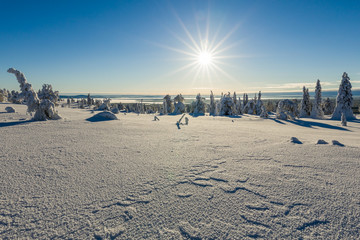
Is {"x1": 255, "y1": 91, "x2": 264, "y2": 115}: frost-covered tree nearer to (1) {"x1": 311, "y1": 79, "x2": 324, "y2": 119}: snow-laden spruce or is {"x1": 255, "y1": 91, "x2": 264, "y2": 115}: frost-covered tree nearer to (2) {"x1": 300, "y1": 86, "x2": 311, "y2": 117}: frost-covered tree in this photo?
(2) {"x1": 300, "y1": 86, "x2": 311, "y2": 117}: frost-covered tree

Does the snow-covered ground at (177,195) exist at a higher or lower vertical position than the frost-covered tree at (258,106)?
lower

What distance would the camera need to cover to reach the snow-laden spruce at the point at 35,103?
8.94 m

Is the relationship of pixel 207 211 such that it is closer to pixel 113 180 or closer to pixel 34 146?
pixel 113 180

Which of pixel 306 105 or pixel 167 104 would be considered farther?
pixel 167 104

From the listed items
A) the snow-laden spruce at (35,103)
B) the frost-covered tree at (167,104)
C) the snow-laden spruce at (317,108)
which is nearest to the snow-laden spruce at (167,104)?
the frost-covered tree at (167,104)

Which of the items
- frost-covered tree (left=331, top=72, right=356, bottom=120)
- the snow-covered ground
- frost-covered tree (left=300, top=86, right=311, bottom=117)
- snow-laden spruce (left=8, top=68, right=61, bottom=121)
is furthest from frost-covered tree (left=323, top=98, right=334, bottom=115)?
snow-laden spruce (left=8, top=68, right=61, bottom=121)

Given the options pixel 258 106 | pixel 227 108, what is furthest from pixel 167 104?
pixel 258 106

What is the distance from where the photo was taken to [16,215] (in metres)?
1.83

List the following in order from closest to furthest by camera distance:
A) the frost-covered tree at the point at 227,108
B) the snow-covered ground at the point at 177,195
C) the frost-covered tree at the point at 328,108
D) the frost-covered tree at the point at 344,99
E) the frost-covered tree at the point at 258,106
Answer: the snow-covered ground at the point at 177,195
the frost-covered tree at the point at 344,99
the frost-covered tree at the point at 227,108
the frost-covered tree at the point at 258,106
the frost-covered tree at the point at 328,108

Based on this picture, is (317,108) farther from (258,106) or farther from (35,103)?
(35,103)

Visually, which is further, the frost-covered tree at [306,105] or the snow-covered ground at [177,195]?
the frost-covered tree at [306,105]

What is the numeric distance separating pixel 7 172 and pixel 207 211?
3558mm

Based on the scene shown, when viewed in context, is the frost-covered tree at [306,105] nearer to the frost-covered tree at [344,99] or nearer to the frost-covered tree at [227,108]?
the frost-covered tree at [344,99]

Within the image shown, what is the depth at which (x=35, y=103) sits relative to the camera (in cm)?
953
